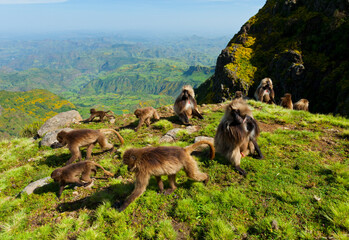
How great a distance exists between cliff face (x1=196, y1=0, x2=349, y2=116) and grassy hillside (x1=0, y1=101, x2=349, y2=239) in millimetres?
21641

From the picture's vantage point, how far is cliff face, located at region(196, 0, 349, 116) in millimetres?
28766

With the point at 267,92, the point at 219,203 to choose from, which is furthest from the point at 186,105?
the point at 267,92

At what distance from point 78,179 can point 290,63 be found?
40812 millimetres

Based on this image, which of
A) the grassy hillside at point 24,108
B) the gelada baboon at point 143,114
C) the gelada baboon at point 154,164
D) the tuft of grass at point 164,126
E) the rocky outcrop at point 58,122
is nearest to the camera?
the gelada baboon at point 154,164

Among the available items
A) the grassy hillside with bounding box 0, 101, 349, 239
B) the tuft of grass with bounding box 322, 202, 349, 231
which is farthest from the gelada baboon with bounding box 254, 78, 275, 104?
the tuft of grass with bounding box 322, 202, 349, 231

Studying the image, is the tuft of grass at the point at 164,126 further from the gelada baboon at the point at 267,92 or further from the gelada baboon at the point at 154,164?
the gelada baboon at the point at 267,92

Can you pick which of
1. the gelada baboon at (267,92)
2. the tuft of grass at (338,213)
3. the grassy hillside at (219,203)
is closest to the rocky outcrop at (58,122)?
the grassy hillside at (219,203)

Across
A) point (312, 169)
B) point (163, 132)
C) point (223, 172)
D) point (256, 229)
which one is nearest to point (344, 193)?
point (312, 169)

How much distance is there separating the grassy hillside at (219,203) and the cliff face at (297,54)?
21.6 meters

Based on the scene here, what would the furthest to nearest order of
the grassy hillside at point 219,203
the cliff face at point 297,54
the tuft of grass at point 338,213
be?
the cliff face at point 297,54 → the grassy hillside at point 219,203 → the tuft of grass at point 338,213

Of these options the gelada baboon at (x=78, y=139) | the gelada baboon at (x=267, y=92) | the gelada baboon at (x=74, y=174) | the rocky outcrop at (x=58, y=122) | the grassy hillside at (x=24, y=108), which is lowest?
the grassy hillside at (x=24, y=108)

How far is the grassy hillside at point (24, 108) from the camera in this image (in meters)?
124

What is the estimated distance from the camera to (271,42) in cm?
4159

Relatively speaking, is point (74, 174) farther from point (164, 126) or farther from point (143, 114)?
point (143, 114)
